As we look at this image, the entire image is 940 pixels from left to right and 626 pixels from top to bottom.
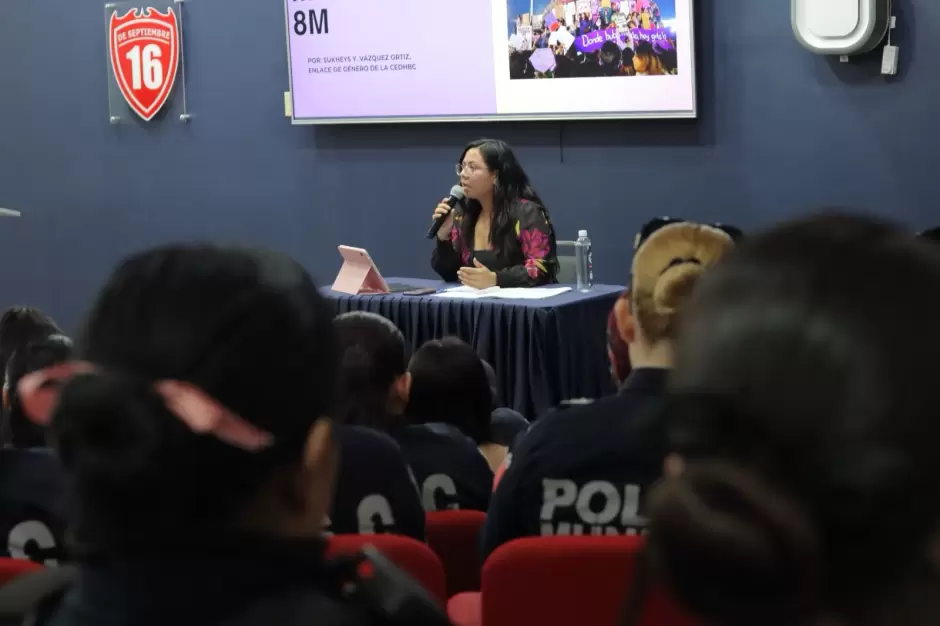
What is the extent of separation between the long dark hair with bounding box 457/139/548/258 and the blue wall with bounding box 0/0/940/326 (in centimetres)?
63

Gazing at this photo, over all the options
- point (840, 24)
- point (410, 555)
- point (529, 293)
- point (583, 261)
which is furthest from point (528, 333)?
point (410, 555)

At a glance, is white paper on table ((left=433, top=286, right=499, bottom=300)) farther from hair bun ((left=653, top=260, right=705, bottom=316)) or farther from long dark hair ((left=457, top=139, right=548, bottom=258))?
hair bun ((left=653, top=260, right=705, bottom=316))

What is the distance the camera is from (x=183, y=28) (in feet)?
21.5

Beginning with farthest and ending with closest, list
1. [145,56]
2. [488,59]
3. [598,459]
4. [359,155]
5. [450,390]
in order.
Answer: [145,56] < [359,155] < [488,59] < [450,390] < [598,459]

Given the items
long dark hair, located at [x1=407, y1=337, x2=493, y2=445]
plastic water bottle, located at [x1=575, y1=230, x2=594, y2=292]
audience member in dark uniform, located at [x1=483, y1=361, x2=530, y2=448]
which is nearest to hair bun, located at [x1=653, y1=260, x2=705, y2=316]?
long dark hair, located at [x1=407, y1=337, x2=493, y2=445]

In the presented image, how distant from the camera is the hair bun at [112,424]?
2.84ft

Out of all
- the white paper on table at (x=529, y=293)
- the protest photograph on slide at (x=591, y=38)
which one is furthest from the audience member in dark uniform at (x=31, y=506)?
the protest photograph on slide at (x=591, y=38)

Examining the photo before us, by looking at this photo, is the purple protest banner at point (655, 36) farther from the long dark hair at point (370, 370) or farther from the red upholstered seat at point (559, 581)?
the red upholstered seat at point (559, 581)

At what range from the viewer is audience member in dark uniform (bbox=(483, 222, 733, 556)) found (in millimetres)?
1716

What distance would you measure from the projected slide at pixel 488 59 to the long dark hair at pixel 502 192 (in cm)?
54

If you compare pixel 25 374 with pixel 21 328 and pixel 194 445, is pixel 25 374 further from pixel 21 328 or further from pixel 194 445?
pixel 194 445

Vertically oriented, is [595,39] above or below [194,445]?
above

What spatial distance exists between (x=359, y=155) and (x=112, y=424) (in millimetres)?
5429

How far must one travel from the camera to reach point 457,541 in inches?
77.8
